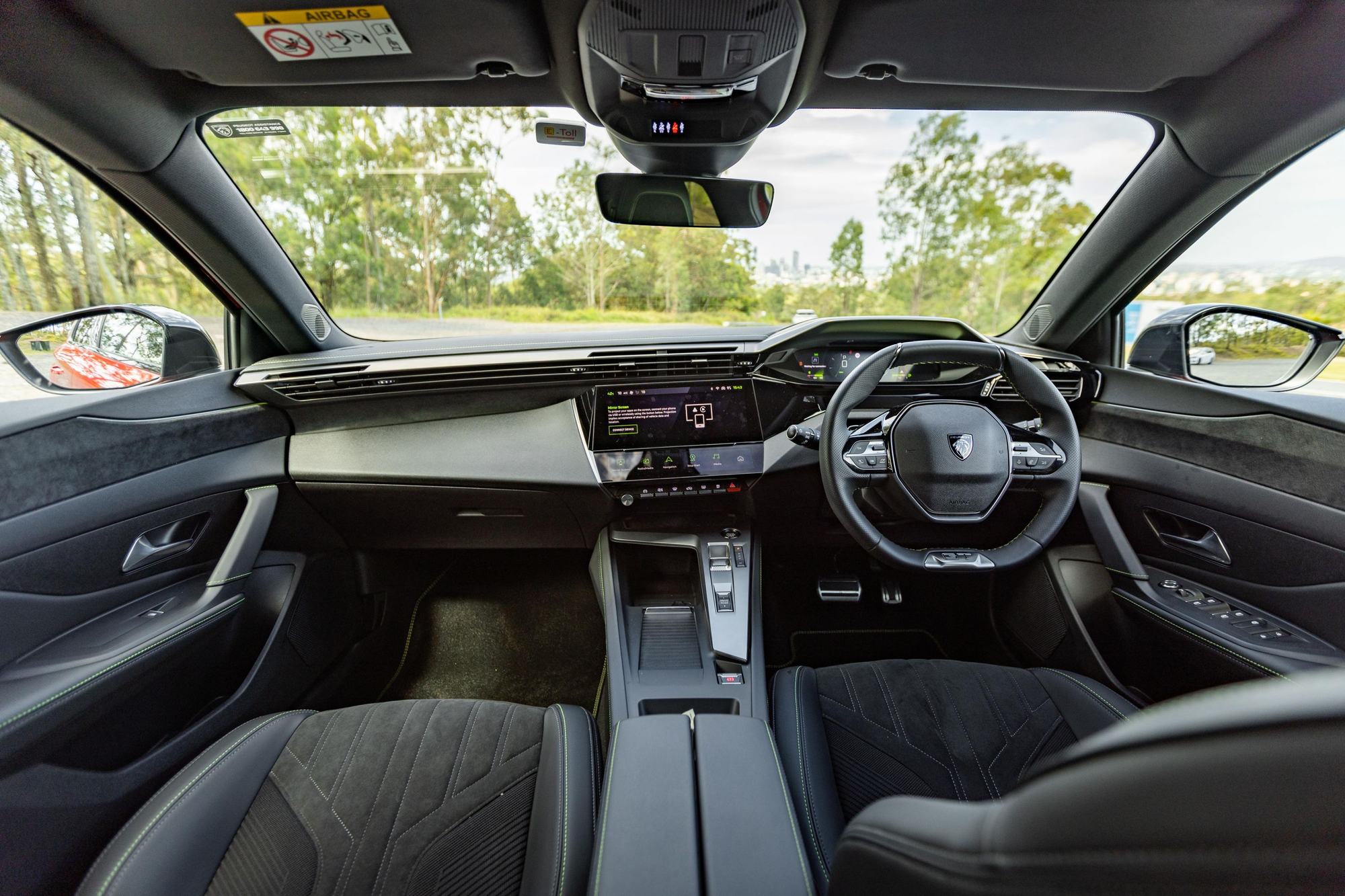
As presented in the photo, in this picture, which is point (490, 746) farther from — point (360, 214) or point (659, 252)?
point (360, 214)

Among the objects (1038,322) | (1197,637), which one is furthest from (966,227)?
(1197,637)

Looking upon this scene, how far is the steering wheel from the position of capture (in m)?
1.73

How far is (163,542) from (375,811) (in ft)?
3.76

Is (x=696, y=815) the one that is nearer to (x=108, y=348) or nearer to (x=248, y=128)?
(x=108, y=348)

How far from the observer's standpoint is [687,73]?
5.28ft

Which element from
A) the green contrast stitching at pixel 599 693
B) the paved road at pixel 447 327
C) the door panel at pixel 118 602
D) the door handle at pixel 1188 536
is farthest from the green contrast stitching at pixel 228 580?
the door handle at pixel 1188 536

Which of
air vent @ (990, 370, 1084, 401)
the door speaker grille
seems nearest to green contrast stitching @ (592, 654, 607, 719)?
the door speaker grille

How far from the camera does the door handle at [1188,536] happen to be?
1922mm

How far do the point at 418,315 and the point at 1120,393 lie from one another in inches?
106

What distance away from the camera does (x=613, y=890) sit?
1022 mm

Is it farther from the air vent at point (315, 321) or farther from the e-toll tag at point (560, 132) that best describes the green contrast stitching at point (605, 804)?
the air vent at point (315, 321)

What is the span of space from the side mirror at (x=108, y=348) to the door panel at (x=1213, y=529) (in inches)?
128

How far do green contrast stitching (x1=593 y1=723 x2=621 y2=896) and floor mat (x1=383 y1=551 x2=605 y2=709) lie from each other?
1260mm

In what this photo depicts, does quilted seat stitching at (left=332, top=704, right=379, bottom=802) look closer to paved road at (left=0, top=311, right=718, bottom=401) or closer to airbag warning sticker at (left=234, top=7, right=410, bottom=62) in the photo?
paved road at (left=0, top=311, right=718, bottom=401)
